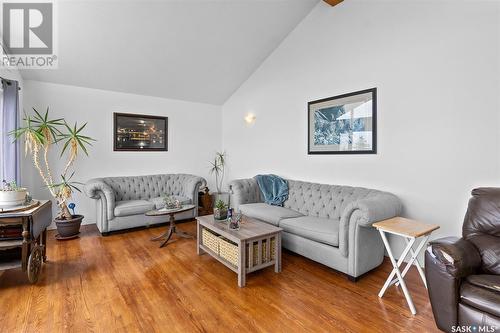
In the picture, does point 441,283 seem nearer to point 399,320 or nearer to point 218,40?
point 399,320

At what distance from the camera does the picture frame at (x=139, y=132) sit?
491cm

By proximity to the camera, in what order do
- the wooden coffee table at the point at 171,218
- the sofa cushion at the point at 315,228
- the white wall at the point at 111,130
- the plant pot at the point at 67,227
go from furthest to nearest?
the white wall at the point at 111,130 < the plant pot at the point at 67,227 < the wooden coffee table at the point at 171,218 < the sofa cushion at the point at 315,228

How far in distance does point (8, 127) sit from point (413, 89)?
5119 mm

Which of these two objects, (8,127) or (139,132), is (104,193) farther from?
(139,132)

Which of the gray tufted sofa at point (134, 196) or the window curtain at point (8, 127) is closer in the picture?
the window curtain at point (8, 127)

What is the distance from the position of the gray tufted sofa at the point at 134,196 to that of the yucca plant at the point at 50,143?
1.21 feet

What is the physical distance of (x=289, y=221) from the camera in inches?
127

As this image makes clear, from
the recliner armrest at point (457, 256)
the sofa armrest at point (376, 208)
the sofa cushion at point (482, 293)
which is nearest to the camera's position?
the sofa cushion at point (482, 293)

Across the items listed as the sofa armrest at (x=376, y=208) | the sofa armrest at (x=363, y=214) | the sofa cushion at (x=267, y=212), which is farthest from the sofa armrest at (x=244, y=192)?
the sofa armrest at (x=376, y=208)

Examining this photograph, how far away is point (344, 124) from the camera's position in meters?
3.57

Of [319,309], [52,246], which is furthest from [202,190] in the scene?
[319,309]

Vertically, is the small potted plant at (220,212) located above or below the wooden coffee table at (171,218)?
above

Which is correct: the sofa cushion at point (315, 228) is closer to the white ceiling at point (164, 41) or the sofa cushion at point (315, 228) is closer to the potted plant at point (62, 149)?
the white ceiling at point (164, 41)

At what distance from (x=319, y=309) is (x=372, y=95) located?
2613 millimetres
